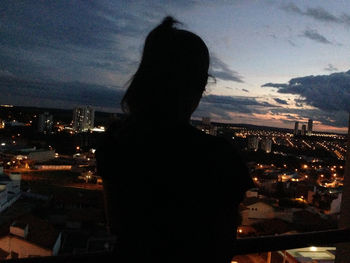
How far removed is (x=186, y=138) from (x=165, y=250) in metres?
0.14

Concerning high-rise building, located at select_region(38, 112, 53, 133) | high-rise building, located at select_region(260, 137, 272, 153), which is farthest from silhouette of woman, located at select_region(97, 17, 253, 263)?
high-rise building, located at select_region(38, 112, 53, 133)

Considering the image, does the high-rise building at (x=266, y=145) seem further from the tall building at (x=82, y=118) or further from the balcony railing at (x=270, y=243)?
the balcony railing at (x=270, y=243)

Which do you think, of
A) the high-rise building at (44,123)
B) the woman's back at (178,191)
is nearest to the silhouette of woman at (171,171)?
the woman's back at (178,191)

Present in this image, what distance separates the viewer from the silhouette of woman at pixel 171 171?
1.28 feet

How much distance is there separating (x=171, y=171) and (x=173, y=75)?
13cm

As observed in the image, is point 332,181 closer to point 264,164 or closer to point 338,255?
point 264,164

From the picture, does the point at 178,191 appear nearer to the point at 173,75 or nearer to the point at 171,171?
Answer: the point at 171,171

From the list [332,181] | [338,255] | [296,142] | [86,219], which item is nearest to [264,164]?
[332,181]

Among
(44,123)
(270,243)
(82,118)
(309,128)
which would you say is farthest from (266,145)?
(270,243)

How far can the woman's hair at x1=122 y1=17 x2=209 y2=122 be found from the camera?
1.41 feet

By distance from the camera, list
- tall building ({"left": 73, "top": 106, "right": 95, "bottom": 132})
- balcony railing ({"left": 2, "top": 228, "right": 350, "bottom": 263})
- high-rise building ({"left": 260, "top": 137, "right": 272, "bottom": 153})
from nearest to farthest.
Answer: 1. balcony railing ({"left": 2, "top": 228, "right": 350, "bottom": 263})
2. high-rise building ({"left": 260, "top": 137, "right": 272, "bottom": 153})
3. tall building ({"left": 73, "top": 106, "right": 95, "bottom": 132})

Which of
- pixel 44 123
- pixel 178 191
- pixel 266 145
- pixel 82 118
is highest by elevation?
pixel 178 191

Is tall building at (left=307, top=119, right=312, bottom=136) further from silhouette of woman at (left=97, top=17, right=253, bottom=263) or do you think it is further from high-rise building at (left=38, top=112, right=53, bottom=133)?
silhouette of woman at (left=97, top=17, right=253, bottom=263)

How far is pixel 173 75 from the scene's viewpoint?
43cm
